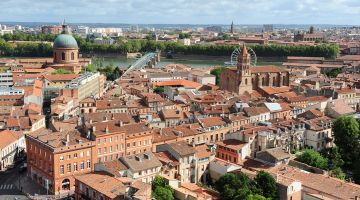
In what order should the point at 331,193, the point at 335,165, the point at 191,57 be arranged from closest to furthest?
1. the point at 331,193
2. the point at 335,165
3. the point at 191,57

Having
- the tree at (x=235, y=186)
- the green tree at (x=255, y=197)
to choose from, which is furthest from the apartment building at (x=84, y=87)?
the green tree at (x=255, y=197)

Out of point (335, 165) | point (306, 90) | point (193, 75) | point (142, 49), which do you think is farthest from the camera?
point (142, 49)

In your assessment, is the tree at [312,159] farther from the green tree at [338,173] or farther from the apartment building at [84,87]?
the apartment building at [84,87]

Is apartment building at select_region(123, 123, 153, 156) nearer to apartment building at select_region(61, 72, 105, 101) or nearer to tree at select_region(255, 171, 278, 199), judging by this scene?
tree at select_region(255, 171, 278, 199)

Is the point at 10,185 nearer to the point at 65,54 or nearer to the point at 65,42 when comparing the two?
the point at 65,42

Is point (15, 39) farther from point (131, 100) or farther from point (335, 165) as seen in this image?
point (335, 165)

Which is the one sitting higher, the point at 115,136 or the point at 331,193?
the point at 115,136

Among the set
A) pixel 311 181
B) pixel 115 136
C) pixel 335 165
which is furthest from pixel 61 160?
pixel 335 165
